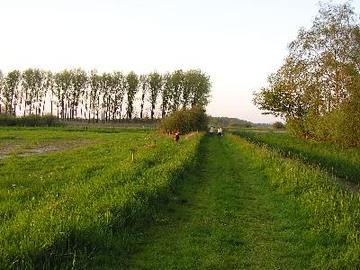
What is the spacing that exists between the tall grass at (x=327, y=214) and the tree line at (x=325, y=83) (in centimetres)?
1753

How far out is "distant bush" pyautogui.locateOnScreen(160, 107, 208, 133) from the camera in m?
74.3

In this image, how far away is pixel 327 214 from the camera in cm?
1235

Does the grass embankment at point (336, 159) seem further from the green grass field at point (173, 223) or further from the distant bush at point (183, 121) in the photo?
the distant bush at point (183, 121)

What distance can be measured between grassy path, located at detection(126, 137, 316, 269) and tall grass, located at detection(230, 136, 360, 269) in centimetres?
35

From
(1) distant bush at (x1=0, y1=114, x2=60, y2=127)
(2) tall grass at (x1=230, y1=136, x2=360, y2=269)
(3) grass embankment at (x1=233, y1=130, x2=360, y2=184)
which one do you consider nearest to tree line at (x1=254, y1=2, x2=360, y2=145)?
(3) grass embankment at (x1=233, y1=130, x2=360, y2=184)

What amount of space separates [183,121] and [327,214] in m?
64.1

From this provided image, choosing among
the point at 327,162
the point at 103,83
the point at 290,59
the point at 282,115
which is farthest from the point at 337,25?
the point at 103,83

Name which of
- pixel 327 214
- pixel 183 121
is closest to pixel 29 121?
pixel 183 121

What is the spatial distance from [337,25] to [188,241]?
39.8 metres

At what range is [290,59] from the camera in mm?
48062

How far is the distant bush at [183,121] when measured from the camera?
244 feet

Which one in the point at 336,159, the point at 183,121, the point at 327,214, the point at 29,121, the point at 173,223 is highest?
the point at 183,121

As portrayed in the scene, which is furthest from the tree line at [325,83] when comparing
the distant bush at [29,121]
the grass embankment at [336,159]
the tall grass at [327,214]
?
the distant bush at [29,121]

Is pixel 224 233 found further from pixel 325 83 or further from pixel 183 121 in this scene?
pixel 183 121
